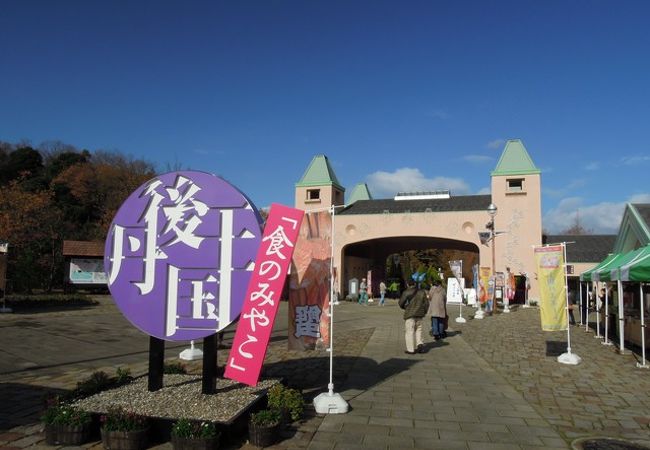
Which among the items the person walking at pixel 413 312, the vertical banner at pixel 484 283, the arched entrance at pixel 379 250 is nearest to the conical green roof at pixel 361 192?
the arched entrance at pixel 379 250

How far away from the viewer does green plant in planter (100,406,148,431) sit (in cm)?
474

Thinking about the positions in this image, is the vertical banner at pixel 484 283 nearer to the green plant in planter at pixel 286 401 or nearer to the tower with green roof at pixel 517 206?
the tower with green roof at pixel 517 206

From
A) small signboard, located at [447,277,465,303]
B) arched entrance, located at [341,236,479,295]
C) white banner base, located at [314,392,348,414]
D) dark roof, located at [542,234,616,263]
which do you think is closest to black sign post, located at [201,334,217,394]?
white banner base, located at [314,392,348,414]

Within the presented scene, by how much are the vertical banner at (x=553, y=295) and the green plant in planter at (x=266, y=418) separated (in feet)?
25.1

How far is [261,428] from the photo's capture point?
487 centimetres

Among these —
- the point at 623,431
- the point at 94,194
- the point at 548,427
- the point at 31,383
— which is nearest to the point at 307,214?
the point at 548,427

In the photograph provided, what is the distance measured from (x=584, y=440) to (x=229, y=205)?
494cm

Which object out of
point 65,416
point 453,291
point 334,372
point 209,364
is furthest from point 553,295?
point 453,291

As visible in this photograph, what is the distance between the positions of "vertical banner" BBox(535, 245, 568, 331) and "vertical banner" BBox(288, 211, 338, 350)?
6379 millimetres

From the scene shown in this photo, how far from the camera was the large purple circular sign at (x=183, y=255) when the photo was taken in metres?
5.87

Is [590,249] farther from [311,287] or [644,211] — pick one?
[311,287]

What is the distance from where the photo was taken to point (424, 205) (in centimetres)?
3606

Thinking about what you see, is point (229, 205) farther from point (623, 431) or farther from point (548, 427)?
point (623, 431)

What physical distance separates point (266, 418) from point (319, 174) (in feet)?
113
